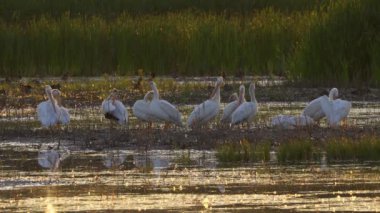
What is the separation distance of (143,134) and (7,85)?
30.0 ft

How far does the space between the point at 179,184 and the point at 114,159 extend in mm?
2259

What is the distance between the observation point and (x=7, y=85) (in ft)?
78.0

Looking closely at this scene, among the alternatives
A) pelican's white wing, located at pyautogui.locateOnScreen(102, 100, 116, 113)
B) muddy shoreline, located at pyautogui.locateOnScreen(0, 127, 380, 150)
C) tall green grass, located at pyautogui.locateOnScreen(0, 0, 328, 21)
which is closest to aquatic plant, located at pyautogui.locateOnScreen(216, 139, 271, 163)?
muddy shoreline, located at pyautogui.locateOnScreen(0, 127, 380, 150)

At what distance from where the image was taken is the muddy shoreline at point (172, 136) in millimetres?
14258

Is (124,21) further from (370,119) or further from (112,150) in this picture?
(112,150)

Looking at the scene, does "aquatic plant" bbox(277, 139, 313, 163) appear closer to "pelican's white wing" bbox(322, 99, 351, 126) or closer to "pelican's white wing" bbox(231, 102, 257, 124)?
"pelican's white wing" bbox(322, 99, 351, 126)

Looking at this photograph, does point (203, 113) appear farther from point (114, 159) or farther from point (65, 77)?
point (65, 77)

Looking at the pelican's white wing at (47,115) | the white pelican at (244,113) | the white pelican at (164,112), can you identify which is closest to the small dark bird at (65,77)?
the white pelican at (164,112)

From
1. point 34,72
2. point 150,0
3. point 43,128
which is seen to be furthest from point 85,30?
point 43,128

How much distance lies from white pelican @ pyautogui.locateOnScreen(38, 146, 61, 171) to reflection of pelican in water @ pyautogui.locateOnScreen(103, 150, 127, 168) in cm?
51

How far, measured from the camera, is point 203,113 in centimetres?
1661

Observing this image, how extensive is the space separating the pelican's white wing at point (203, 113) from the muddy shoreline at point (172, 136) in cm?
65

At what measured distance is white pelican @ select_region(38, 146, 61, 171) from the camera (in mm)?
12728

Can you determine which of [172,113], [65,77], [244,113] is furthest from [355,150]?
[65,77]
